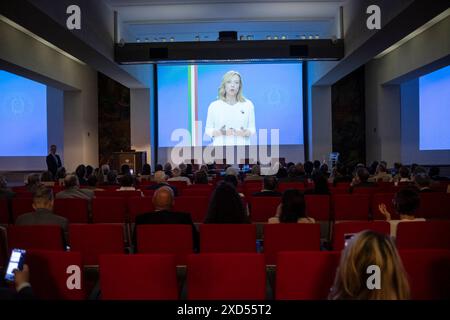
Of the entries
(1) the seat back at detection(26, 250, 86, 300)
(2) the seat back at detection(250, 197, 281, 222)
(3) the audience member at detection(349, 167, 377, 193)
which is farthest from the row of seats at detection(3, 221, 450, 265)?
(3) the audience member at detection(349, 167, 377, 193)

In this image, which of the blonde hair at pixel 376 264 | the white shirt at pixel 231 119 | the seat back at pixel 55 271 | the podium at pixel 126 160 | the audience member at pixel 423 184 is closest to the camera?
the blonde hair at pixel 376 264

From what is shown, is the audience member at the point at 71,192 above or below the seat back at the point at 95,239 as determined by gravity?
above

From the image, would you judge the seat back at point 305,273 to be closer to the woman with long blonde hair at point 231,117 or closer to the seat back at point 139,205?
the seat back at point 139,205

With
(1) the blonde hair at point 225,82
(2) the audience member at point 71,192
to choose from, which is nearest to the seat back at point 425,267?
(2) the audience member at point 71,192

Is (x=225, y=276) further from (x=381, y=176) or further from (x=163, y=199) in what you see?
(x=381, y=176)

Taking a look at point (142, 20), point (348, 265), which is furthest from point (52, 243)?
point (142, 20)

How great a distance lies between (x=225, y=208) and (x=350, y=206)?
1.90 meters

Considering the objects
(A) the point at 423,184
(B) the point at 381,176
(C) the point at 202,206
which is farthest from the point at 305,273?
(B) the point at 381,176

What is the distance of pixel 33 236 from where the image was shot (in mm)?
3564

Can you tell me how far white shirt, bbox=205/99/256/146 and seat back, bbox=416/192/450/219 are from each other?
10.1 m

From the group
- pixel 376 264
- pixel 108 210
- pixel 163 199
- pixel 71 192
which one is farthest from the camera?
pixel 71 192

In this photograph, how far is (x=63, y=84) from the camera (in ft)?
45.7

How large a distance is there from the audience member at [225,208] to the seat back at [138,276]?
5.94ft

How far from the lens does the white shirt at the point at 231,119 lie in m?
15.6
